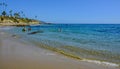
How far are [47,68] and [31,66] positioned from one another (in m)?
0.75

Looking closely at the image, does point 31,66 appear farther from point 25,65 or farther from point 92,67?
point 92,67

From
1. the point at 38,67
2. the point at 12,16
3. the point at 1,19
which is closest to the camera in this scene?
the point at 38,67

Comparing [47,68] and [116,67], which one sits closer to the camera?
[47,68]

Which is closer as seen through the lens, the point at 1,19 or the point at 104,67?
the point at 104,67

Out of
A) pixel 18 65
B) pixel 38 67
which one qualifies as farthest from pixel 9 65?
pixel 38 67

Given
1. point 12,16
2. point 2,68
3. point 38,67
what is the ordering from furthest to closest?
point 12,16 → point 38,67 → point 2,68

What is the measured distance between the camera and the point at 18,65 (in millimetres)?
9953

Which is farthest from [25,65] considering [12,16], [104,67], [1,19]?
[12,16]

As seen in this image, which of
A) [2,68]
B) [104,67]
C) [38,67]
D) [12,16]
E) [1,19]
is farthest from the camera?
[12,16]

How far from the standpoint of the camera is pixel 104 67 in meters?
10.4

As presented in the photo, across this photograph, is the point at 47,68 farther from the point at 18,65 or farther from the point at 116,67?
the point at 116,67

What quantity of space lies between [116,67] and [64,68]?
8.69 feet

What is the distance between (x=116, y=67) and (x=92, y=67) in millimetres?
1278

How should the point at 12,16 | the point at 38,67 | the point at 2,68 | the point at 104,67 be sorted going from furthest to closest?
the point at 12,16 < the point at 104,67 < the point at 38,67 < the point at 2,68
